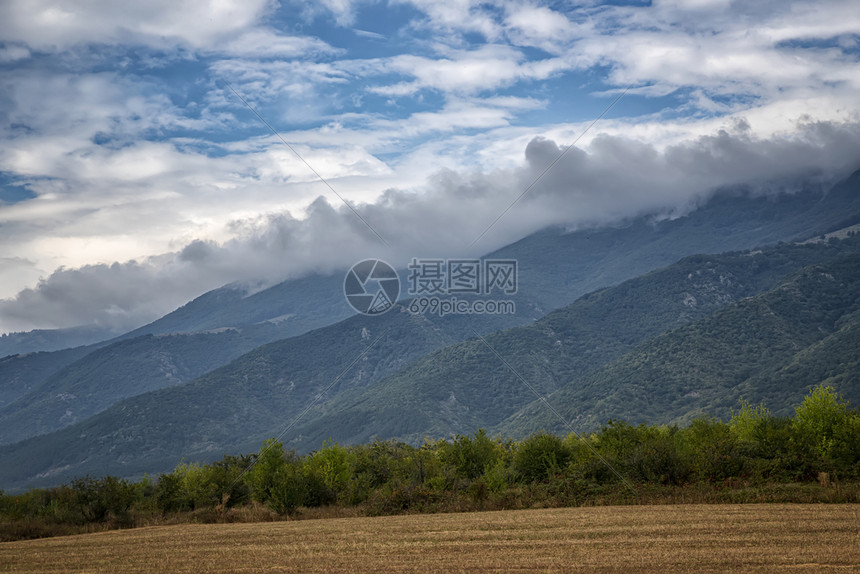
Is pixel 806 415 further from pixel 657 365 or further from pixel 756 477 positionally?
pixel 657 365

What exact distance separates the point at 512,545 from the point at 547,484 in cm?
1499

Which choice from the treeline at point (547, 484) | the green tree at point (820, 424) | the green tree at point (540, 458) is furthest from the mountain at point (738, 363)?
the treeline at point (547, 484)

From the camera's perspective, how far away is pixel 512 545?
70.9 feet

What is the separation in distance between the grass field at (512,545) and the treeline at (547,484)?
353 cm

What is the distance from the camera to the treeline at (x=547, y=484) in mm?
30672

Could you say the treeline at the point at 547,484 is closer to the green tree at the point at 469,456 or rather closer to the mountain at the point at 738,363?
the green tree at the point at 469,456

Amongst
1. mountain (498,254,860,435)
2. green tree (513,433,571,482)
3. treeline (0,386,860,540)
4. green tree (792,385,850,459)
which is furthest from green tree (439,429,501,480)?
mountain (498,254,860,435)

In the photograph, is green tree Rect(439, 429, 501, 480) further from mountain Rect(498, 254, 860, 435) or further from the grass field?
mountain Rect(498, 254, 860, 435)

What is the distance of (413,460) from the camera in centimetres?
4975

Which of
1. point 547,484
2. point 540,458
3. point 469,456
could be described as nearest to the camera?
point 547,484

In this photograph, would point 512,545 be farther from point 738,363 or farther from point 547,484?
point 738,363

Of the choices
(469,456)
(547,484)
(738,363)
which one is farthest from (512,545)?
(738,363)

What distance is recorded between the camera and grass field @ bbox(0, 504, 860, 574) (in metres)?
18.7

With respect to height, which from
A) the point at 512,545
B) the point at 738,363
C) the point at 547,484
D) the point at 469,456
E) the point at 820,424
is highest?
the point at 512,545
